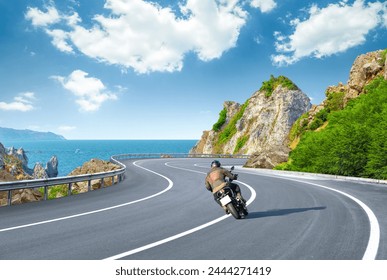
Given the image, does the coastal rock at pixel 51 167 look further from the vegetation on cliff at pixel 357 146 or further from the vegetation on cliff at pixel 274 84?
the vegetation on cliff at pixel 357 146

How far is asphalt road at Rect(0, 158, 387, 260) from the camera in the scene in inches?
246

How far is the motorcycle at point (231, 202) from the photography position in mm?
9273

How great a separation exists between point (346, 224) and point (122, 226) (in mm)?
5371

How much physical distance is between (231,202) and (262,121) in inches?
2603

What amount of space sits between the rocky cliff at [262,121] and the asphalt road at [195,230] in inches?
2150

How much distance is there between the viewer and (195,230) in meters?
8.10

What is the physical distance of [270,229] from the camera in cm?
809

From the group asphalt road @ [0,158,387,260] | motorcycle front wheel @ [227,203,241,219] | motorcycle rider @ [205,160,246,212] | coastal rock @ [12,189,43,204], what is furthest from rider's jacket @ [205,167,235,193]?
coastal rock @ [12,189,43,204]

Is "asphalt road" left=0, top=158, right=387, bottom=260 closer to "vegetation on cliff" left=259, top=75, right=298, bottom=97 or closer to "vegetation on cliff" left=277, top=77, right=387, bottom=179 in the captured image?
"vegetation on cliff" left=277, top=77, right=387, bottom=179

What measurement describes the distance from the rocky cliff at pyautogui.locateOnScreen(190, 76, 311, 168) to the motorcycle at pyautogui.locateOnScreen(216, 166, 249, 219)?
56.7 meters

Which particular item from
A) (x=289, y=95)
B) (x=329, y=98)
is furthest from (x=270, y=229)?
Answer: (x=289, y=95)

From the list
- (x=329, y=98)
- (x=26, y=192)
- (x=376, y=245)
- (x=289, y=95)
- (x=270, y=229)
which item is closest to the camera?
(x=376, y=245)

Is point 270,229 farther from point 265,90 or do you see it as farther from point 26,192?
point 265,90

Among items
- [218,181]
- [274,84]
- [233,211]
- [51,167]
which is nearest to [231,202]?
[233,211]
